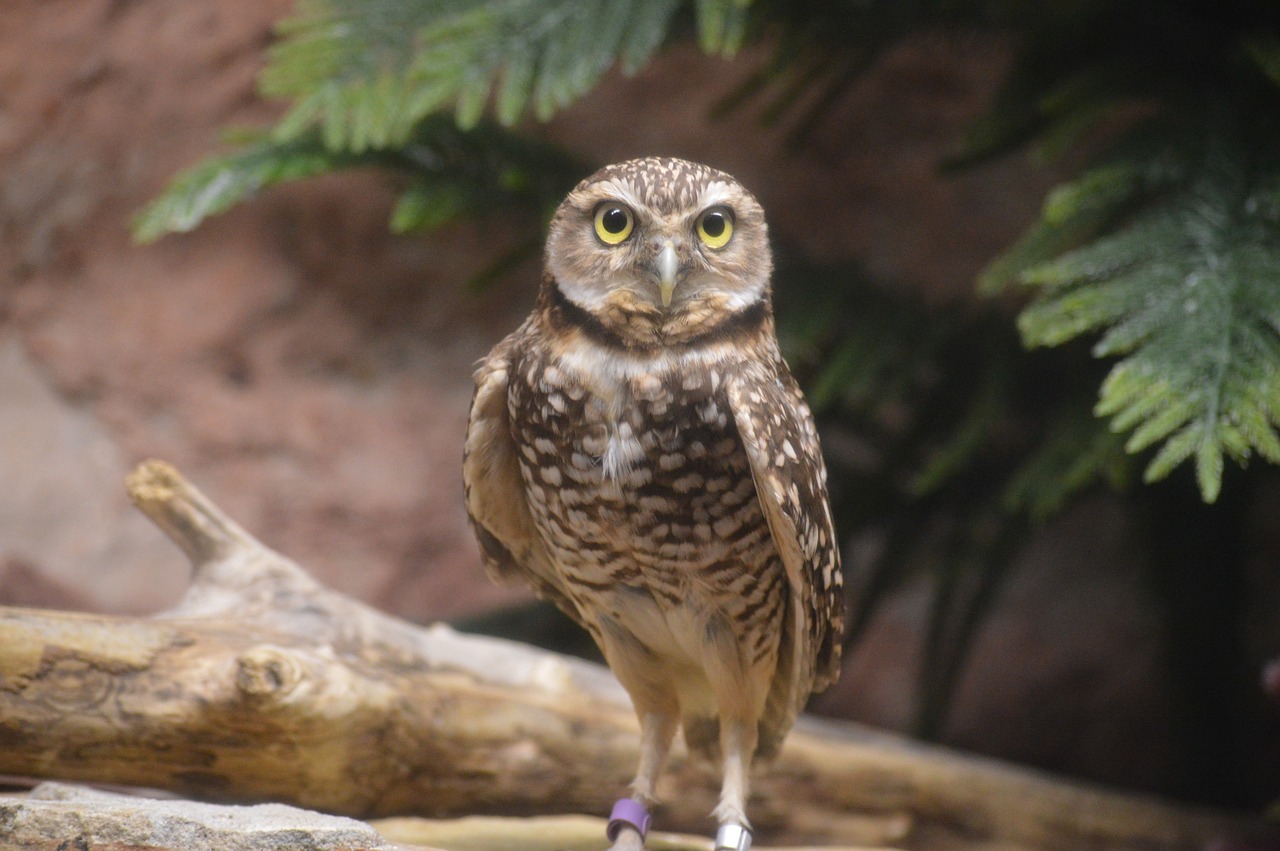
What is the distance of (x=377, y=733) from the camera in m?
2.24

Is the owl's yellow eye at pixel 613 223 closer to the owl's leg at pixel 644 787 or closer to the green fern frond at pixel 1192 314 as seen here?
the green fern frond at pixel 1192 314

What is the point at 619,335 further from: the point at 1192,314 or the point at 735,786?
the point at 1192,314

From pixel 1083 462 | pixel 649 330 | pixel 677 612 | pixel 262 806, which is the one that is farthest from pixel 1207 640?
pixel 262 806

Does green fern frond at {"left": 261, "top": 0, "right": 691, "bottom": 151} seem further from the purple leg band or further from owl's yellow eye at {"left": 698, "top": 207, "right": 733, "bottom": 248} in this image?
the purple leg band

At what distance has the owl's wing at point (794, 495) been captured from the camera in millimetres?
1813

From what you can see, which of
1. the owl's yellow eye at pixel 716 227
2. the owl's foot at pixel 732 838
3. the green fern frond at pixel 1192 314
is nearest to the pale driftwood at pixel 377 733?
the owl's foot at pixel 732 838

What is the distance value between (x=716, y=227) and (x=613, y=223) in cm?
17

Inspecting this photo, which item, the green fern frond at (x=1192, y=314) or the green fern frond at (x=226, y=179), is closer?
the green fern frond at (x=1192, y=314)

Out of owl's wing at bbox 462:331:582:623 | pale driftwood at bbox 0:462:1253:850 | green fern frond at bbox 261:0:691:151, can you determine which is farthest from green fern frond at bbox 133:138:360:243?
owl's wing at bbox 462:331:582:623

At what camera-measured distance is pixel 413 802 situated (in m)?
2.45

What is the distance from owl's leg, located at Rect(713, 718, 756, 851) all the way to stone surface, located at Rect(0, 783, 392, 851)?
2.27 ft

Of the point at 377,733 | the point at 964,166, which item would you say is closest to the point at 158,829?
the point at 377,733

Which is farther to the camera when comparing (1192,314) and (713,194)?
(1192,314)

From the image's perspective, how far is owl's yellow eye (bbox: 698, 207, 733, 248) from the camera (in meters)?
1.83
